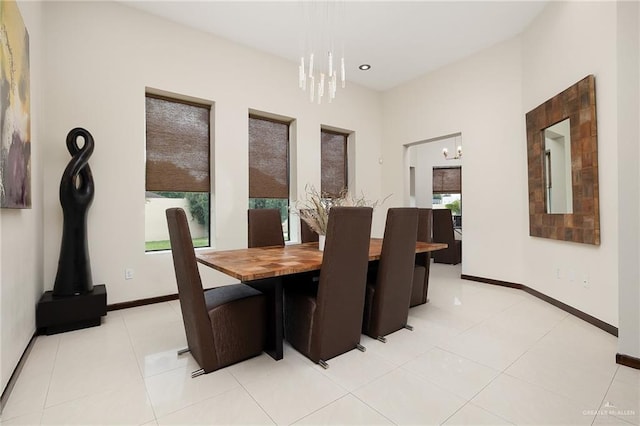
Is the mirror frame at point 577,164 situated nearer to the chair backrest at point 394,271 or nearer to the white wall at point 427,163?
the chair backrest at point 394,271

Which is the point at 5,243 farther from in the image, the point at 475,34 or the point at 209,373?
the point at 475,34

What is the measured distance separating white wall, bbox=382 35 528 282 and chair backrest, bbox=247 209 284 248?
3.06 meters

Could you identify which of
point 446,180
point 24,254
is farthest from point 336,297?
point 446,180

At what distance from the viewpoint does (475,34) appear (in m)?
4.03

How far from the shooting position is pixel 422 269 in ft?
10.8

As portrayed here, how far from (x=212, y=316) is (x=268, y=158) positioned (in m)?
3.12

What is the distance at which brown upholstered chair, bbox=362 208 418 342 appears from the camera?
2.39 m

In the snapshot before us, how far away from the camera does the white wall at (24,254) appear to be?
1.81m

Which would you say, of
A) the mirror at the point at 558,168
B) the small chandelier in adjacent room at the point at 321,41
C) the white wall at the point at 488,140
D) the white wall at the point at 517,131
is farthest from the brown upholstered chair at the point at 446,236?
the small chandelier in adjacent room at the point at 321,41

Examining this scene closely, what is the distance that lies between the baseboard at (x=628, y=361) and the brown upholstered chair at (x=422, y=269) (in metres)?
1.55

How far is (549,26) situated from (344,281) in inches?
152

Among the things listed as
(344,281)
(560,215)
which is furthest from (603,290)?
(344,281)

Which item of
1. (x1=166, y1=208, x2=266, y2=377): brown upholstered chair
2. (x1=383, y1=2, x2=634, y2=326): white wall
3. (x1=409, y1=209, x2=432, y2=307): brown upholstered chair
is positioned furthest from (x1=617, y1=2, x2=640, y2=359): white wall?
(x1=166, y1=208, x2=266, y2=377): brown upholstered chair

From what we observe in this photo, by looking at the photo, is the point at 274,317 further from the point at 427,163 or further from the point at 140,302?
the point at 427,163
